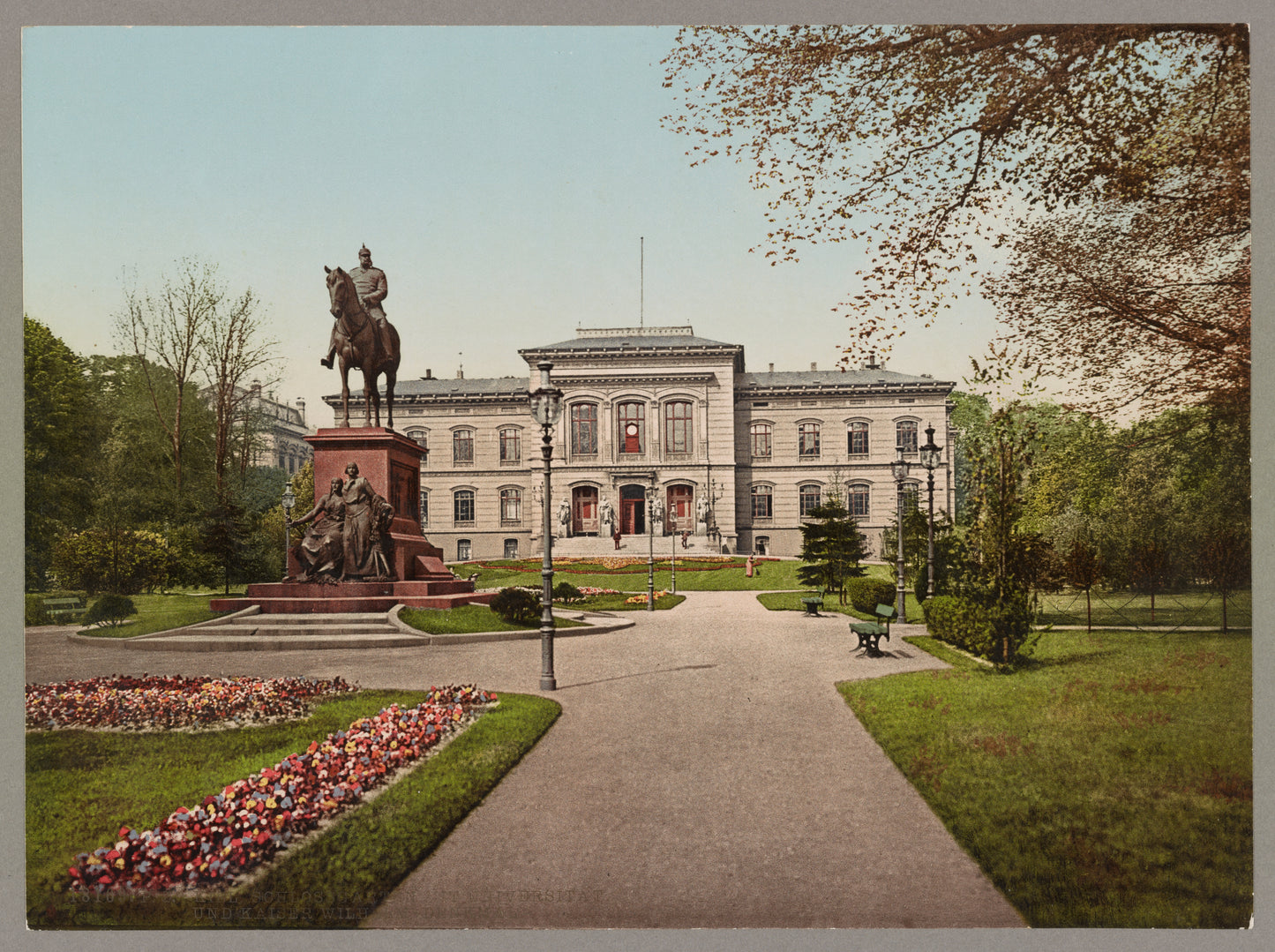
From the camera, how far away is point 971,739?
20.2ft

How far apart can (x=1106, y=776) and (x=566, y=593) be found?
6704 millimetres

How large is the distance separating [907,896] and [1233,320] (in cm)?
545

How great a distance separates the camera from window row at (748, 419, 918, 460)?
28.9 feet

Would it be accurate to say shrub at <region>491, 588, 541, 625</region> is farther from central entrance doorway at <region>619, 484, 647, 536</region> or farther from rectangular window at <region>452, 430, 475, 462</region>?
central entrance doorway at <region>619, 484, 647, 536</region>

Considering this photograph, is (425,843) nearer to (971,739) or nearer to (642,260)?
(971,739)

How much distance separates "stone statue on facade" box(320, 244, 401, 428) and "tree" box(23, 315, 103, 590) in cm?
226

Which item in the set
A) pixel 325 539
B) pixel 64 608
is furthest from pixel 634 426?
pixel 64 608

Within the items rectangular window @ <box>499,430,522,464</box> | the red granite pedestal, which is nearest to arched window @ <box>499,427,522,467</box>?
rectangular window @ <box>499,430,522,464</box>

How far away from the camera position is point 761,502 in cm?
1134

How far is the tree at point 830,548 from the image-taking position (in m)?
10.5

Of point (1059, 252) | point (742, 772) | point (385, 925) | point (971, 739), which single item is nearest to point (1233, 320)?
point (1059, 252)

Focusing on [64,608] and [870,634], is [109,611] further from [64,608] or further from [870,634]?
[870,634]

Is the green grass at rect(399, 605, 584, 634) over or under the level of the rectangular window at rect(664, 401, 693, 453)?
under

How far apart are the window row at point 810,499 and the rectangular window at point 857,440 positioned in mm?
523
